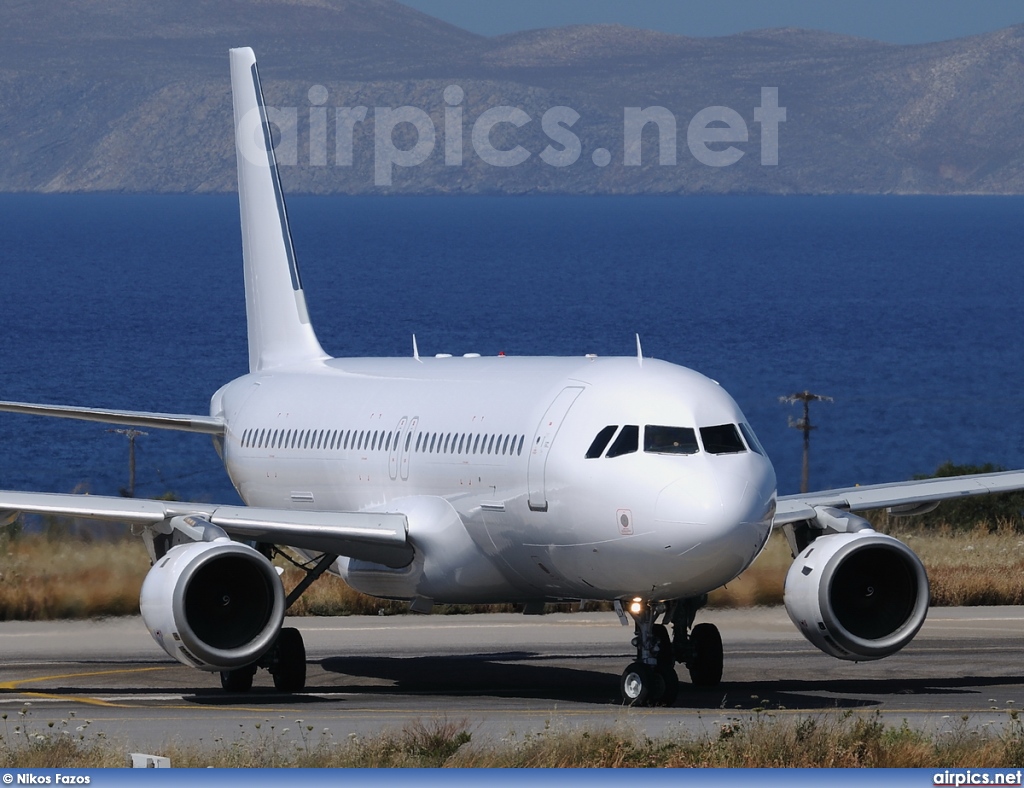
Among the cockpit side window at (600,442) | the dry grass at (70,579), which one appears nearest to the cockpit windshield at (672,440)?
the cockpit side window at (600,442)

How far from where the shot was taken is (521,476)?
2442cm

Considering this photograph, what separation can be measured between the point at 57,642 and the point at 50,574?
4.76 m

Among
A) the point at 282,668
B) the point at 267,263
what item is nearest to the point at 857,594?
the point at 282,668

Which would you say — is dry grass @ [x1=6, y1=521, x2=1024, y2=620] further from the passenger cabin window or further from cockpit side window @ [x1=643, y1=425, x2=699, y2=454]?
cockpit side window @ [x1=643, y1=425, x2=699, y2=454]

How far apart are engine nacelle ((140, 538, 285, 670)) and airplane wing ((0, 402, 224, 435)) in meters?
5.66

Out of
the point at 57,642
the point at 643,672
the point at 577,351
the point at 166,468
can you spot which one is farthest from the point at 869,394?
the point at 643,672

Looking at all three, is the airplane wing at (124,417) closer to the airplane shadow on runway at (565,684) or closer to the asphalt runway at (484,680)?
the asphalt runway at (484,680)

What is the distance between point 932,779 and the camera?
14.1 m

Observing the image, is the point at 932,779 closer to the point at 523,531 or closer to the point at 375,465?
the point at 523,531

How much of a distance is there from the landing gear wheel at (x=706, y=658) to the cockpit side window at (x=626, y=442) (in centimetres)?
395

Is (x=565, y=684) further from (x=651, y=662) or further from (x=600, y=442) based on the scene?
(x=600, y=442)

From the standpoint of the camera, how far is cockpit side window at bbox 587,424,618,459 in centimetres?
2330

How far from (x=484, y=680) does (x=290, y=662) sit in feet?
9.54

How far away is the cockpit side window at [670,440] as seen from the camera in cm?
2280
